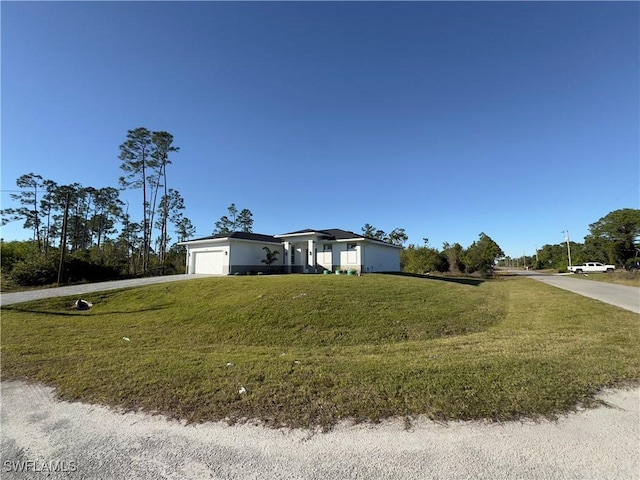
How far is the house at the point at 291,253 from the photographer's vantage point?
22.0m

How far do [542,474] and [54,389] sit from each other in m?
5.77

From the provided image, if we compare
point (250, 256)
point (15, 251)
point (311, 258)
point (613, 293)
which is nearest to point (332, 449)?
point (613, 293)

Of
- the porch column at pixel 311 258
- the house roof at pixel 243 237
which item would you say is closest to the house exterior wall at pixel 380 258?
the porch column at pixel 311 258

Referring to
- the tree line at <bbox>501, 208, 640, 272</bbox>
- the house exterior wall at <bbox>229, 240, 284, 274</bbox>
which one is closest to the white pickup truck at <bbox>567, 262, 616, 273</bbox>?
the tree line at <bbox>501, 208, 640, 272</bbox>

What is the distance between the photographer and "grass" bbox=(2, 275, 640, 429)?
135 inches

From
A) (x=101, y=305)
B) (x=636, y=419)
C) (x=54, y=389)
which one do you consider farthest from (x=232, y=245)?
(x=636, y=419)

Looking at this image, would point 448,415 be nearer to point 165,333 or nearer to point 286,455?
point 286,455

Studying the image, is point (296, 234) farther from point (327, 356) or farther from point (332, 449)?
point (332, 449)

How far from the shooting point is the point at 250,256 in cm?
2312

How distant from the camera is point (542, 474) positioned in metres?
2.27

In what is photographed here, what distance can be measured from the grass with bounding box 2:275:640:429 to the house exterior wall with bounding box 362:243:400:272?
1134cm

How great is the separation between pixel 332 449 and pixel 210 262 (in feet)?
73.0

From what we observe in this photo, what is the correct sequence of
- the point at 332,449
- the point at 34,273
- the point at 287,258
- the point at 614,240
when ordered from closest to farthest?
the point at 332,449, the point at 34,273, the point at 287,258, the point at 614,240

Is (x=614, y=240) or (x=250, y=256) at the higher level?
(x=614, y=240)
